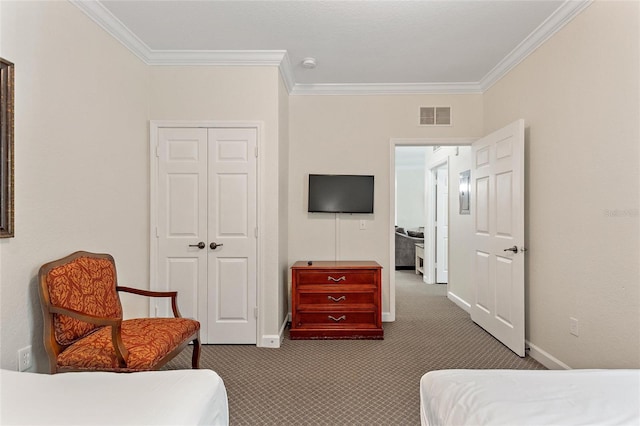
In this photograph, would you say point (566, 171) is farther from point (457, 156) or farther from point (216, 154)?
point (216, 154)

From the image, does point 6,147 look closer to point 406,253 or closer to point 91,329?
point 91,329

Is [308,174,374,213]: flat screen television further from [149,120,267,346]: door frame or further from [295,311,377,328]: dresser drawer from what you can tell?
[295,311,377,328]: dresser drawer

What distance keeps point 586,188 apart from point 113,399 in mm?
2939

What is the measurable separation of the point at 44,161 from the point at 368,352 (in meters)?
2.84

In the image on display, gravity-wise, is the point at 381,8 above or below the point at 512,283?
above

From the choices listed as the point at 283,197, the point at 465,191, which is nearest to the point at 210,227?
the point at 283,197

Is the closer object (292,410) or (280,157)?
(292,410)

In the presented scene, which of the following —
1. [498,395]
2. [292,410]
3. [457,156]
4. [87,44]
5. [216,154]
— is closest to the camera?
[498,395]

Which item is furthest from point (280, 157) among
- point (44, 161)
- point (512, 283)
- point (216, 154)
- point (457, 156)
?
point (457, 156)

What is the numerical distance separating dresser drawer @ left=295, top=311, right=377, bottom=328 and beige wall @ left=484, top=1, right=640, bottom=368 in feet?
4.73

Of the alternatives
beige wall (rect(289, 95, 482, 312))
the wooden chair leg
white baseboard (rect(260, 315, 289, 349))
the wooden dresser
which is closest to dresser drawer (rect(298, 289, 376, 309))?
the wooden dresser

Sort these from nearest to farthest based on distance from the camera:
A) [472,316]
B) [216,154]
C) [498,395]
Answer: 1. [498,395]
2. [216,154]
3. [472,316]

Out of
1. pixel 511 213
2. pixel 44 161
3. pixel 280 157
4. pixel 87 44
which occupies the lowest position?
pixel 511 213

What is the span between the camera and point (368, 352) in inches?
126
